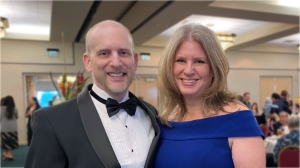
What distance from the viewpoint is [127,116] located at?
4.03 feet

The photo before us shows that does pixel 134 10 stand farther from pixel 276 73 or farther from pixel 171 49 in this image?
pixel 276 73

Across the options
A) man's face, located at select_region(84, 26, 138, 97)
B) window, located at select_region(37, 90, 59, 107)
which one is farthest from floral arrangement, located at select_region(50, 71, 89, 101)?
window, located at select_region(37, 90, 59, 107)

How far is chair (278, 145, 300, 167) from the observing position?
116 inches

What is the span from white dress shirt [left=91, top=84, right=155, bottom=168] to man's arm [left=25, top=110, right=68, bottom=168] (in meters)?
0.23

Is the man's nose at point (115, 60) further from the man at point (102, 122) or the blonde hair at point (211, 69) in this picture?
the blonde hair at point (211, 69)

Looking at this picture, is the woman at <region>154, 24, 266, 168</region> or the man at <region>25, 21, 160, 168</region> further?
the woman at <region>154, 24, 266, 168</region>

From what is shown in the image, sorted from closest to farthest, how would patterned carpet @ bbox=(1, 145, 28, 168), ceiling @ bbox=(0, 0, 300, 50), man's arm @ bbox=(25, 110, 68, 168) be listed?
man's arm @ bbox=(25, 110, 68, 168)
ceiling @ bbox=(0, 0, 300, 50)
patterned carpet @ bbox=(1, 145, 28, 168)

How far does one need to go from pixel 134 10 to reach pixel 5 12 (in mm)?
2727

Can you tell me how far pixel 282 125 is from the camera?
4.90 m

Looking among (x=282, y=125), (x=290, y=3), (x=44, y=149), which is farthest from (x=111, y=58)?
(x=282, y=125)

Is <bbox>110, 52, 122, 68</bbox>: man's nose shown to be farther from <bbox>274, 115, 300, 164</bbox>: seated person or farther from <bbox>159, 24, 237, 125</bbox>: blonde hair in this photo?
<bbox>274, 115, 300, 164</bbox>: seated person

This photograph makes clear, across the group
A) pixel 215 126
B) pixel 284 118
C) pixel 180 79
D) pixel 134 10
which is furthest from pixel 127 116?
pixel 284 118

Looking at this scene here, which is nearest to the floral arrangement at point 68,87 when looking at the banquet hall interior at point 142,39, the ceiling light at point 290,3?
the banquet hall interior at point 142,39

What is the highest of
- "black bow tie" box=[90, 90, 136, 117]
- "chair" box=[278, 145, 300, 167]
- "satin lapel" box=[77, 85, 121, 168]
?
"black bow tie" box=[90, 90, 136, 117]
